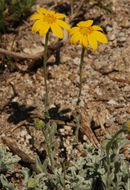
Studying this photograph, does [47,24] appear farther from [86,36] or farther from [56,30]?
[86,36]

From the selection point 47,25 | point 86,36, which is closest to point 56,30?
point 47,25

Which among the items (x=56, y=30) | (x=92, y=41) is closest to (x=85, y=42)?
(x=92, y=41)

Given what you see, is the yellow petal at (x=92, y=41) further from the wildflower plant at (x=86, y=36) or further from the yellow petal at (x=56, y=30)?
the yellow petal at (x=56, y=30)

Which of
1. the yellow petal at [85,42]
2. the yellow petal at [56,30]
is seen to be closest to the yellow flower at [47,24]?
the yellow petal at [56,30]

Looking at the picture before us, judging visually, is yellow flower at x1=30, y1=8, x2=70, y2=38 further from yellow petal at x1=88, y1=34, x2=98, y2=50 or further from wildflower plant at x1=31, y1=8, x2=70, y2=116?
yellow petal at x1=88, y1=34, x2=98, y2=50

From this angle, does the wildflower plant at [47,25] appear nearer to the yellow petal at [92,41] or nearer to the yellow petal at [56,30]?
the yellow petal at [56,30]

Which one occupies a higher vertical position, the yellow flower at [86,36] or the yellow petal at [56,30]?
the yellow petal at [56,30]

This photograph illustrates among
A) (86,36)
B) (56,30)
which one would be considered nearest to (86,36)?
(86,36)

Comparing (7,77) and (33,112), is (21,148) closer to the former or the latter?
(33,112)

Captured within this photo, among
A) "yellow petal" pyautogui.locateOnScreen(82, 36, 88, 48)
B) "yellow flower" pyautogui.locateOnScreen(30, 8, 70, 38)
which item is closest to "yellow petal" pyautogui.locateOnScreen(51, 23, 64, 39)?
"yellow flower" pyautogui.locateOnScreen(30, 8, 70, 38)

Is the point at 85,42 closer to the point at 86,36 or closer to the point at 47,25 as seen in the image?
the point at 86,36

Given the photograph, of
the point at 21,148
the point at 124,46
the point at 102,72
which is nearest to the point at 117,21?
the point at 124,46

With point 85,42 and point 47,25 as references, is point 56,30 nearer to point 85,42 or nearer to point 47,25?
point 47,25

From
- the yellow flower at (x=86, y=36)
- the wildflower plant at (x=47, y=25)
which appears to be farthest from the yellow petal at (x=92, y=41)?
the wildflower plant at (x=47, y=25)
